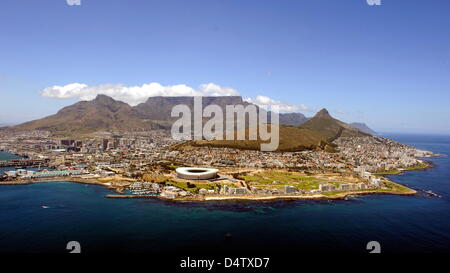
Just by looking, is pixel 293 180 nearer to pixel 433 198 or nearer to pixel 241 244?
pixel 433 198

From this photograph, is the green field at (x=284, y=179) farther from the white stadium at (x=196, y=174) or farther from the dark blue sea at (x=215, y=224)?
the dark blue sea at (x=215, y=224)

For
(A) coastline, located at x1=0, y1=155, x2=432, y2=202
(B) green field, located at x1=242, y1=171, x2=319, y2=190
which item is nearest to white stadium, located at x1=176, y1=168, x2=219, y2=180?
(B) green field, located at x1=242, y1=171, x2=319, y2=190

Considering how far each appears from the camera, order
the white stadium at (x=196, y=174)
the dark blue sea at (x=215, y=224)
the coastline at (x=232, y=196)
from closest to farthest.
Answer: the dark blue sea at (x=215, y=224) < the coastline at (x=232, y=196) < the white stadium at (x=196, y=174)

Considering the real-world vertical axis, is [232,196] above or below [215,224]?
above

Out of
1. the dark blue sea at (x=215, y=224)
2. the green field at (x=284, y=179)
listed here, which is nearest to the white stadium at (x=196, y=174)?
the green field at (x=284, y=179)

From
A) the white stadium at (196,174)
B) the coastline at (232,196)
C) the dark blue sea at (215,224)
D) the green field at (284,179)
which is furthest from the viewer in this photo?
the white stadium at (196,174)

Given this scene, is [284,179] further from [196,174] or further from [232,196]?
[196,174]

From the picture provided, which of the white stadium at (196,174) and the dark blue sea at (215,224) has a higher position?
the white stadium at (196,174)

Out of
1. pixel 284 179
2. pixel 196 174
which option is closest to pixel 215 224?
pixel 196 174

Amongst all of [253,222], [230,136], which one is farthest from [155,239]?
[230,136]
